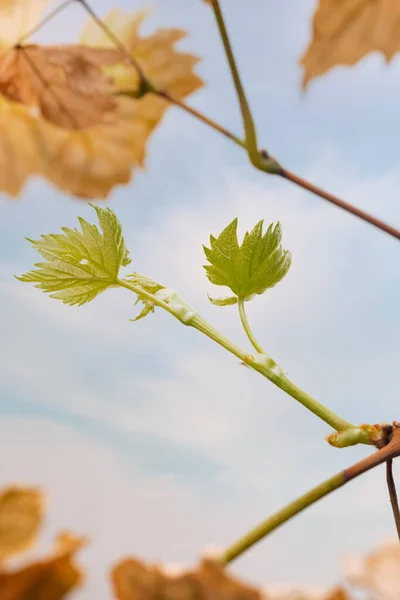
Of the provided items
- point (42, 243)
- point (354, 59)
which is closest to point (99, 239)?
point (42, 243)

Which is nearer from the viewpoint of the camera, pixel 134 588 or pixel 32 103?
pixel 134 588

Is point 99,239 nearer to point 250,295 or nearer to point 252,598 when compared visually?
point 250,295

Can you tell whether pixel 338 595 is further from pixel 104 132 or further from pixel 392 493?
pixel 104 132

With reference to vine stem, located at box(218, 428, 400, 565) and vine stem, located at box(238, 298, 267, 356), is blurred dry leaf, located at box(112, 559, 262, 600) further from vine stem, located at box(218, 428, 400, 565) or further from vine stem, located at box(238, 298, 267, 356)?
vine stem, located at box(238, 298, 267, 356)

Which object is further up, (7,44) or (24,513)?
(7,44)

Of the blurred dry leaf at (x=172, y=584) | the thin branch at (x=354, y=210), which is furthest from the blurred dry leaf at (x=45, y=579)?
the thin branch at (x=354, y=210)

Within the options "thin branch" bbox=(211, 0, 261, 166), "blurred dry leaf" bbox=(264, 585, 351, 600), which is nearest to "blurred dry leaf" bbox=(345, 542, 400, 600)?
"blurred dry leaf" bbox=(264, 585, 351, 600)
